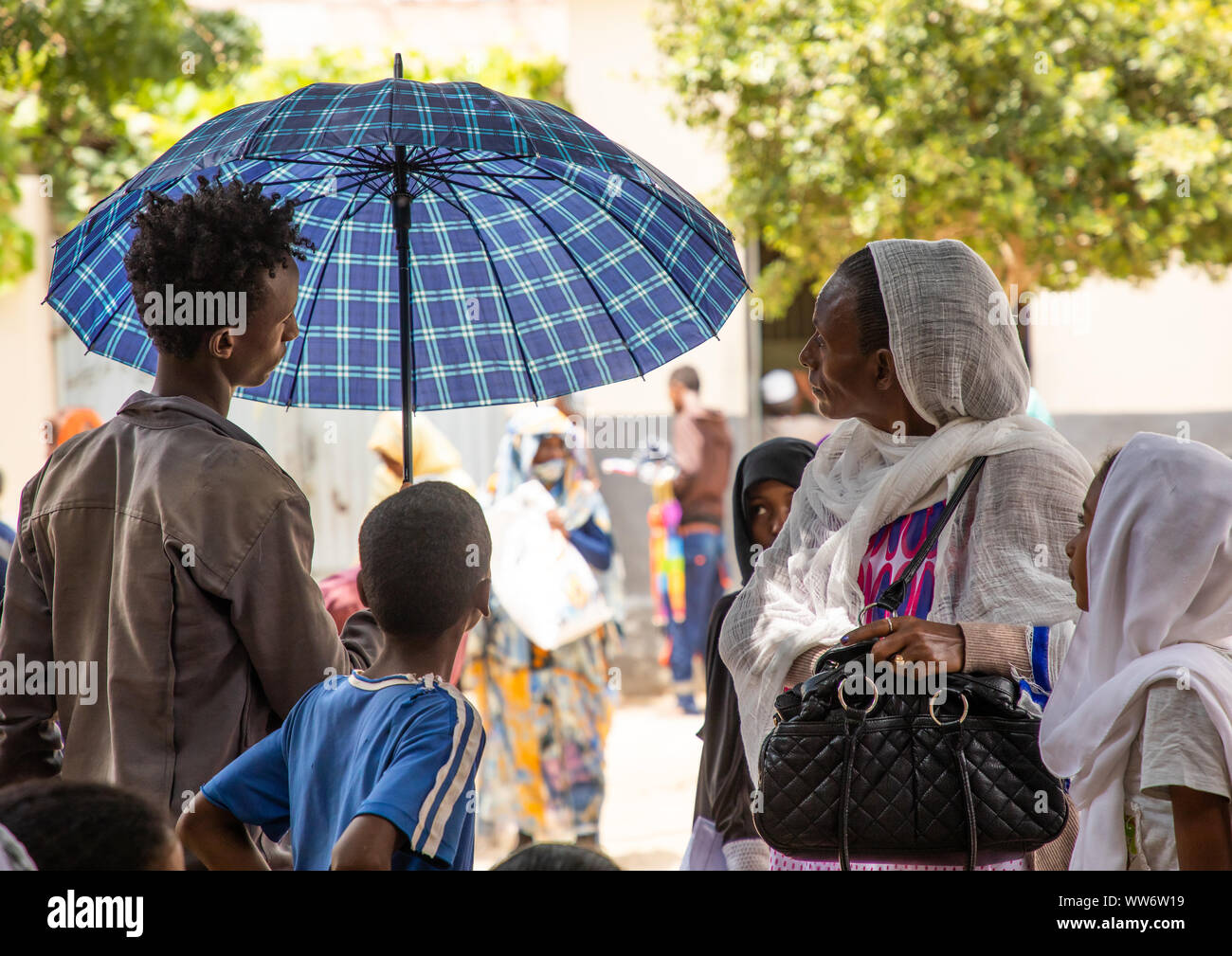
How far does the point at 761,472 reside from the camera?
11.7 ft

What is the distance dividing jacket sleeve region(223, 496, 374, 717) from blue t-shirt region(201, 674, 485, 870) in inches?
5.0

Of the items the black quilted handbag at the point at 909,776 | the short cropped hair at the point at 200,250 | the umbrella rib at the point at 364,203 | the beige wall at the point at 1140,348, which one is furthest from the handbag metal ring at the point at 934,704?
the beige wall at the point at 1140,348

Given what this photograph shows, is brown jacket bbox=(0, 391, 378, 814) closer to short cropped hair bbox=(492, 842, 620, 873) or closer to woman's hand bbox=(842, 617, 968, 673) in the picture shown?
short cropped hair bbox=(492, 842, 620, 873)

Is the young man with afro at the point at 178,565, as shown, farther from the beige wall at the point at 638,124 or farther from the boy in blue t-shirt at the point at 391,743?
the beige wall at the point at 638,124

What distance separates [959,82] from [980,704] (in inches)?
256

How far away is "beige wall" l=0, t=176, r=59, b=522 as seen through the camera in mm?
10656

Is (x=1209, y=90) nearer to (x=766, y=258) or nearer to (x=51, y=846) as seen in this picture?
(x=766, y=258)

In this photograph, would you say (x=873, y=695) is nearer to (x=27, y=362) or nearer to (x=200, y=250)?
(x=200, y=250)

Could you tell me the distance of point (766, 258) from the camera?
11648 millimetres

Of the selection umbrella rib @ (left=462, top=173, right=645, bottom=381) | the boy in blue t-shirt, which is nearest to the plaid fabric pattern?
umbrella rib @ (left=462, top=173, right=645, bottom=381)

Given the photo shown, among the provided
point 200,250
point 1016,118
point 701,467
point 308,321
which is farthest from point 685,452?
point 200,250

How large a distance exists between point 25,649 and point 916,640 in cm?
153

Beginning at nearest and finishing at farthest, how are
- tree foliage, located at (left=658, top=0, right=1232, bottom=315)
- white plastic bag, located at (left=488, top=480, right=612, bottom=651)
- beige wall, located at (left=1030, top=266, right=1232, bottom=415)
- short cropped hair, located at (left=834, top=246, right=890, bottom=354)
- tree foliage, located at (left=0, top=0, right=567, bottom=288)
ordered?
short cropped hair, located at (left=834, top=246, right=890, bottom=354), white plastic bag, located at (left=488, top=480, right=612, bottom=651), tree foliage, located at (left=658, top=0, right=1232, bottom=315), tree foliage, located at (left=0, top=0, right=567, bottom=288), beige wall, located at (left=1030, top=266, right=1232, bottom=415)

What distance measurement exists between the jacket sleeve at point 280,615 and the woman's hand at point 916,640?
902 mm
